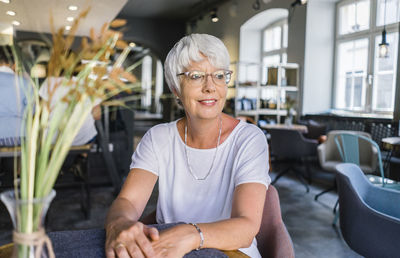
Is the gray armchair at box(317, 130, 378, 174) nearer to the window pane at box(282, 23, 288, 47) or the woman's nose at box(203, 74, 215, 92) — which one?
the woman's nose at box(203, 74, 215, 92)

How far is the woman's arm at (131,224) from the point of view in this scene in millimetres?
878

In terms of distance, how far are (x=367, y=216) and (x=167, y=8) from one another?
10271 mm

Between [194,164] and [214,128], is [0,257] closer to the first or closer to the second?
[194,164]

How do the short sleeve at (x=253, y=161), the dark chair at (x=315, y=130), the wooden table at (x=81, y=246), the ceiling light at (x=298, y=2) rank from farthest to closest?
the ceiling light at (x=298, y=2) → the dark chair at (x=315, y=130) → the short sleeve at (x=253, y=161) → the wooden table at (x=81, y=246)

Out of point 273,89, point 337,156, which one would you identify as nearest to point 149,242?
point 337,156

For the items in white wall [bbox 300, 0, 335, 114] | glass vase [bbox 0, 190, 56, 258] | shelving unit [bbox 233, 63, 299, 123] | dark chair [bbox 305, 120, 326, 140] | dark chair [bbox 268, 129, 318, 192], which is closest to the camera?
glass vase [bbox 0, 190, 56, 258]

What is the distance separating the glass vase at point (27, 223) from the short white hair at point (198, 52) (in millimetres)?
894

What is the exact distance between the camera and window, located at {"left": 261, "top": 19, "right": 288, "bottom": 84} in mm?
8164

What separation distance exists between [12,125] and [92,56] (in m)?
2.61

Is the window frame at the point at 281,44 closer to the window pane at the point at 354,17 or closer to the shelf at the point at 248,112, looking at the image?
the window pane at the point at 354,17

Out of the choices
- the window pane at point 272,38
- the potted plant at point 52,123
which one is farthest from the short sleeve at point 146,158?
the window pane at point 272,38

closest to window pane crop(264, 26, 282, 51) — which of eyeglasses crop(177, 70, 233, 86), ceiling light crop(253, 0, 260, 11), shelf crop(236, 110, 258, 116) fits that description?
ceiling light crop(253, 0, 260, 11)

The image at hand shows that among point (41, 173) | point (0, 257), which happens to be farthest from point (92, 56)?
point (0, 257)

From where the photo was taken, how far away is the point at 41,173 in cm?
54
